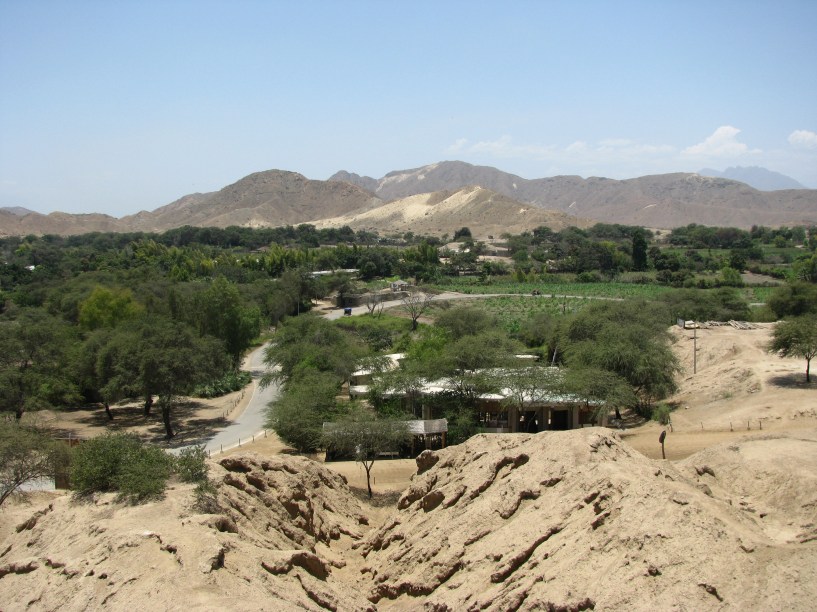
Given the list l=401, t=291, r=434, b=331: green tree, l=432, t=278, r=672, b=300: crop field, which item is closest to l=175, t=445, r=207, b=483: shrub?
l=401, t=291, r=434, b=331: green tree

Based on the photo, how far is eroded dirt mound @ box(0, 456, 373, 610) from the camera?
12.5m

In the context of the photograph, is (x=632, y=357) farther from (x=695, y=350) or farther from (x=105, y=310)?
(x=105, y=310)

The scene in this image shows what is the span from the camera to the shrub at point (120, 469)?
53.8 ft

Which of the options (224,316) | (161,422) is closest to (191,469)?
(161,422)

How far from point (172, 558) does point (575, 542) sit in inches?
312

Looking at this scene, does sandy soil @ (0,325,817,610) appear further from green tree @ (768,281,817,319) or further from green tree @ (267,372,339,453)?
green tree @ (768,281,817,319)

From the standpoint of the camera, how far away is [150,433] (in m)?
37.5

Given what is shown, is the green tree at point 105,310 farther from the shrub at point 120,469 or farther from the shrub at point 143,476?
the shrub at point 143,476

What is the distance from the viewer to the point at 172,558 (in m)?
13.2

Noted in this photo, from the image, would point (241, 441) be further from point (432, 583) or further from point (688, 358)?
point (688, 358)

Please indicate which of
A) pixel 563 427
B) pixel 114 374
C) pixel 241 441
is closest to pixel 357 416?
pixel 241 441

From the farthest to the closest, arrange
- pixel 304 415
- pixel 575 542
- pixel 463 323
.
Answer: pixel 463 323
pixel 304 415
pixel 575 542

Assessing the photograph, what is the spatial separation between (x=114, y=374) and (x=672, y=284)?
8003cm

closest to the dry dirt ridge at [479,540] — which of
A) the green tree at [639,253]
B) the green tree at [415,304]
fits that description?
the green tree at [415,304]
